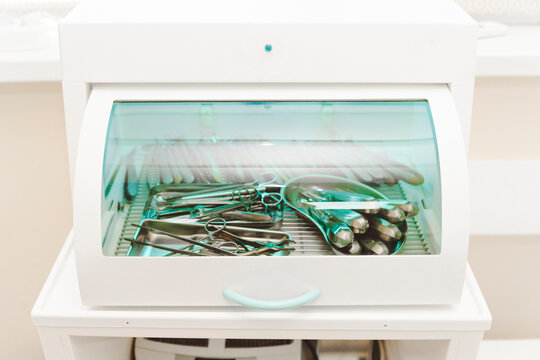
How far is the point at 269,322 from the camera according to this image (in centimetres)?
98

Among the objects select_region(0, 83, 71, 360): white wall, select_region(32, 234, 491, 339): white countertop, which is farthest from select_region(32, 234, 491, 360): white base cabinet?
select_region(0, 83, 71, 360): white wall

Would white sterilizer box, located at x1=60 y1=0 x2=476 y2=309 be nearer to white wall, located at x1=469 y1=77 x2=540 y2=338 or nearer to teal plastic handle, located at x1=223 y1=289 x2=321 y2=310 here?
teal plastic handle, located at x1=223 y1=289 x2=321 y2=310

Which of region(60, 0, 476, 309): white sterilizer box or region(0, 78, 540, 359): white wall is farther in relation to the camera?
region(0, 78, 540, 359): white wall

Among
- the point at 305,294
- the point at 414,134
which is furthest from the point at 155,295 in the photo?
the point at 414,134

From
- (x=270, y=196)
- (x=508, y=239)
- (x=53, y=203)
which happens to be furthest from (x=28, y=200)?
(x=508, y=239)

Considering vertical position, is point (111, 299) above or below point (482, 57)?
below

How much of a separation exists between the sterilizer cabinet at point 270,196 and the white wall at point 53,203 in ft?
1.73

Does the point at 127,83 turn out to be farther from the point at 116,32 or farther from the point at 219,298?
the point at 219,298

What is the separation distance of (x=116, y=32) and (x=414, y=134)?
1.84ft

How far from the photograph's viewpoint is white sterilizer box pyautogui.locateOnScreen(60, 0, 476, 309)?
3.12ft

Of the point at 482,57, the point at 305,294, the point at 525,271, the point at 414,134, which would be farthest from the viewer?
the point at 525,271

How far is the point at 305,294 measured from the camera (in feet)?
3.16

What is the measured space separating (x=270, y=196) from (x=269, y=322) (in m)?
0.23

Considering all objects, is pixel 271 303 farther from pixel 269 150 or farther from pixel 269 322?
pixel 269 150
